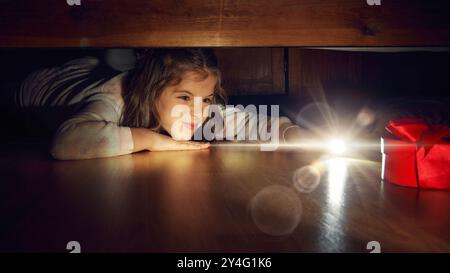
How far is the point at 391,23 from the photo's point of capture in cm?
99

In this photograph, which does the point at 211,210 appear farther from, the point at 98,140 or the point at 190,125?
the point at 190,125

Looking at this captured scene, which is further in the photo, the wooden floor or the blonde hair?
the blonde hair

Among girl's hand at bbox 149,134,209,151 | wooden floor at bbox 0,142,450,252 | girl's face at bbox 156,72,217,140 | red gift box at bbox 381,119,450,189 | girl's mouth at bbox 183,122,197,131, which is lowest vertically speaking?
wooden floor at bbox 0,142,450,252

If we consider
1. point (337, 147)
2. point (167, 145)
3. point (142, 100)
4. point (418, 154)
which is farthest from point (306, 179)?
point (142, 100)

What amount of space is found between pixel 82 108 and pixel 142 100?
0.25 m

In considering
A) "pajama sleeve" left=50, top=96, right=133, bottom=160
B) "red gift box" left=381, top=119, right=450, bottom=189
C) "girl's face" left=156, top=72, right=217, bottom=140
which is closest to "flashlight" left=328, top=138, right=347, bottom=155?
"red gift box" left=381, top=119, right=450, bottom=189

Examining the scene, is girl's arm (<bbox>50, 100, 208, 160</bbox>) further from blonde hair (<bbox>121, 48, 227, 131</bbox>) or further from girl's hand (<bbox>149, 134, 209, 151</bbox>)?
blonde hair (<bbox>121, 48, 227, 131</bbox>)

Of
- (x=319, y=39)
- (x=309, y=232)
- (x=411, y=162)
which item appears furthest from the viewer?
(x=319, y=39)

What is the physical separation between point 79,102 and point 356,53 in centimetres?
153

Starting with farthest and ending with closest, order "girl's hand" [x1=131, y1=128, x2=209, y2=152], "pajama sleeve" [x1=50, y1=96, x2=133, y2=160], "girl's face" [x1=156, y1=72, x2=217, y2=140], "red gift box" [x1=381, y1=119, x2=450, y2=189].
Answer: "girl's face" [x1=156, y1=72, x2=217, y2=140] < "girl's hand" [x1=131, y1=128, x2=209, y2=152] < "pajama sleeve" [x1=50, y1=96, x2=133, y2=160] < "red gift box" [x1=381, y1=119, x2=450, y2=189]

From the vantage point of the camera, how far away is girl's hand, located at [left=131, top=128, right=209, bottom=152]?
131 cm

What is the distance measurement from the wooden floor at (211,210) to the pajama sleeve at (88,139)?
8 centimetres

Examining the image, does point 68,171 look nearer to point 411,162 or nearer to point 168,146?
point 168,146
